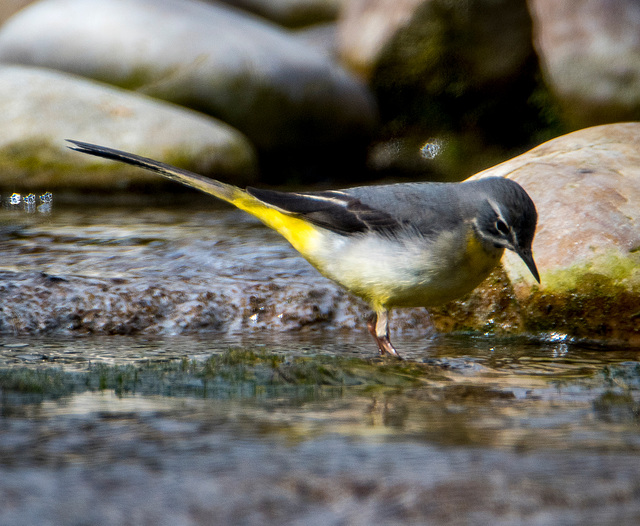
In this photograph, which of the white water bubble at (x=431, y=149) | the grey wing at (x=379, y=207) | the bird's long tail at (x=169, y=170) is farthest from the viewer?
the white water bubble at (x=431, y=149)

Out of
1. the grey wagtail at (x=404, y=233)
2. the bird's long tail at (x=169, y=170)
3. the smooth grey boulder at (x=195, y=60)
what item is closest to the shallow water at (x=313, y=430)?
the grey wagtail at (x=404, y=233)

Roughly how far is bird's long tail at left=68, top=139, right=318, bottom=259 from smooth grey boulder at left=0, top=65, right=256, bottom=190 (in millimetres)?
5077

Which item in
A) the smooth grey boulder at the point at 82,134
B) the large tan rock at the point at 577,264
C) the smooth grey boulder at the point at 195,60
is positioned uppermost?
the smooth grey boulder at the point at 195,60

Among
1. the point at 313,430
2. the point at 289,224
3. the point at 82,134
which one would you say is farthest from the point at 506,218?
the point at 82,134

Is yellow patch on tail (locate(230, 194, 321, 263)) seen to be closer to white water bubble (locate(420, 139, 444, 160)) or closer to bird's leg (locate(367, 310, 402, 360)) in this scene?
bird's leg (locate(367, 310, 402, 360))

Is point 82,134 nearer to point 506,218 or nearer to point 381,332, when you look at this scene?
point 381,332

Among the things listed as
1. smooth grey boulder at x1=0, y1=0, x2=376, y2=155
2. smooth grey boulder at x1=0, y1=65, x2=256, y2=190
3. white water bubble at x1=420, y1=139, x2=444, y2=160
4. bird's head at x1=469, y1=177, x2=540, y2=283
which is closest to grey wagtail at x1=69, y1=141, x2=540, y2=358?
bird's head at x1=469, y1=177, x2=540, y2=283

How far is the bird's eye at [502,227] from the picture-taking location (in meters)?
4.05

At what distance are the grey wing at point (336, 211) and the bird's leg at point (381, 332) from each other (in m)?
0.51

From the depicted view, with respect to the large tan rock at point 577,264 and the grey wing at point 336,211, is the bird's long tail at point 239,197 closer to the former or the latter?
the grey wing at point 336,211

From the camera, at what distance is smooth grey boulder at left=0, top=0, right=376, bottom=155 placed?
460 inches

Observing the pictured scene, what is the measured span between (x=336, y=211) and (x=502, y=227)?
0.88 metres

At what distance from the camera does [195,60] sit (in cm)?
1174

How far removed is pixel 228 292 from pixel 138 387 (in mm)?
1949
